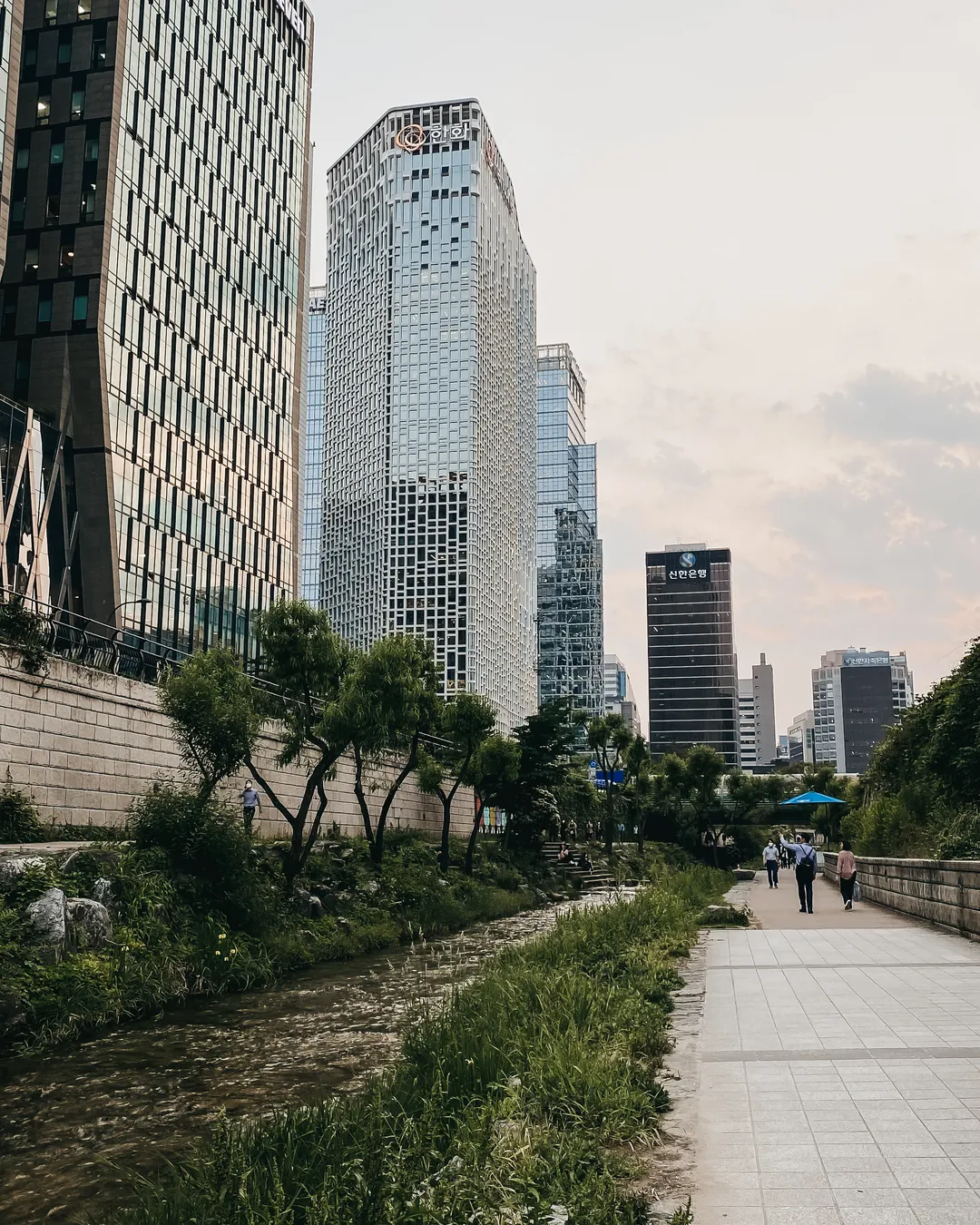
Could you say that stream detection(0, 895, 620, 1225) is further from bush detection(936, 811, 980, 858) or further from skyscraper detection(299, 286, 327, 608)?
skyscraper detection(299, 286, 327, 608)

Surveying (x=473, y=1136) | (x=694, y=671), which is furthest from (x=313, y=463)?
(x=473, y=1136)

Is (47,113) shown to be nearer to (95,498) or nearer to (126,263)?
(126,263)

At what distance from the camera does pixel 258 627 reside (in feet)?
86.7

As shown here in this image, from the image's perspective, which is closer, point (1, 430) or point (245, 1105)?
point (245, 1105)

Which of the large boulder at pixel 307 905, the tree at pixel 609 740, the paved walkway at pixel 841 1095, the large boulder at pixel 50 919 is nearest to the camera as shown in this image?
the paved walkway at pixel 841 1095

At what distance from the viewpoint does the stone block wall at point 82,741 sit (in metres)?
20.8

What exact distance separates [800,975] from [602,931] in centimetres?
336

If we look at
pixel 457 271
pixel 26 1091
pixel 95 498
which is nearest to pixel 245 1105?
pixel 26 1091

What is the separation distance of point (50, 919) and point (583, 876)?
37.3m

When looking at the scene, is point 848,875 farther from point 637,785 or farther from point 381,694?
point 637,785

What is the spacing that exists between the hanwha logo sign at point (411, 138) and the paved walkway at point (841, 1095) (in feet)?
472

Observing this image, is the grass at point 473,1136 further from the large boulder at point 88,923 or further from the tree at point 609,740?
the tree at point 609,740

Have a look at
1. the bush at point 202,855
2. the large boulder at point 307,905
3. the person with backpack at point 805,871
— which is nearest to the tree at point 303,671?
the large boulder at point 307,905

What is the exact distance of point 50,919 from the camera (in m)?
14.5
